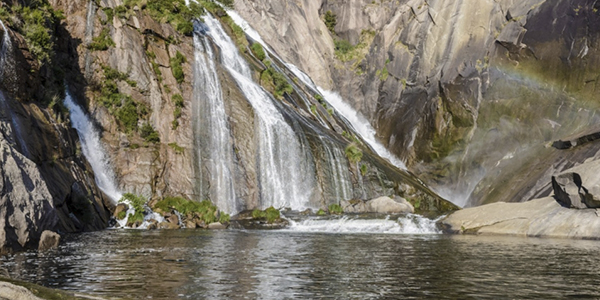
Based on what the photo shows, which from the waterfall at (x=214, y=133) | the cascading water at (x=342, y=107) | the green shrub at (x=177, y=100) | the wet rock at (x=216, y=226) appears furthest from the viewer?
→ the cascading water at (x=342, y=107)

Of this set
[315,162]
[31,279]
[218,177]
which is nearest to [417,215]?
[315,162]

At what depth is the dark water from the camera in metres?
Result: 12.8

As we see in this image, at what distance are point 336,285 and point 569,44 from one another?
45.6 metres

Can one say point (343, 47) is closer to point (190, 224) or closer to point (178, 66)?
point (178, 66)

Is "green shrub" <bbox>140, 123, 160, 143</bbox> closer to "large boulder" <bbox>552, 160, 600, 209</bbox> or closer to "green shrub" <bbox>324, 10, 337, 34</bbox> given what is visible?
"large boulder" <bbox>552, 160, 600, 209</bbox>

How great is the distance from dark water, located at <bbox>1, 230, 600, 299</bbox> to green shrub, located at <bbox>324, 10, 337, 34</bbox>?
5934 cm

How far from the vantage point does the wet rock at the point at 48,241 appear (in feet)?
67.1

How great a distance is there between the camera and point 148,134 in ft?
145

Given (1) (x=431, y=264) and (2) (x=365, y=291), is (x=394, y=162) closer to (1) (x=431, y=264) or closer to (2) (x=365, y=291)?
(1) (x=431, y=264)

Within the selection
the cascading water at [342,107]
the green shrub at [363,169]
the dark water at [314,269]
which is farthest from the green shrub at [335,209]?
the cascading water at [342,107]

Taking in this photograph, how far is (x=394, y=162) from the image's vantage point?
61344mm

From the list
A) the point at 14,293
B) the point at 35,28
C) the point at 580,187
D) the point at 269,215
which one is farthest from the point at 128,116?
the point at 14,293

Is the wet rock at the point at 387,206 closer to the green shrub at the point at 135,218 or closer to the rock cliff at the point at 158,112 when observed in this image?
the rock cliff at the point at 158,112

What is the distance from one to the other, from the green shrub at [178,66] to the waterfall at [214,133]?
4.01ft
